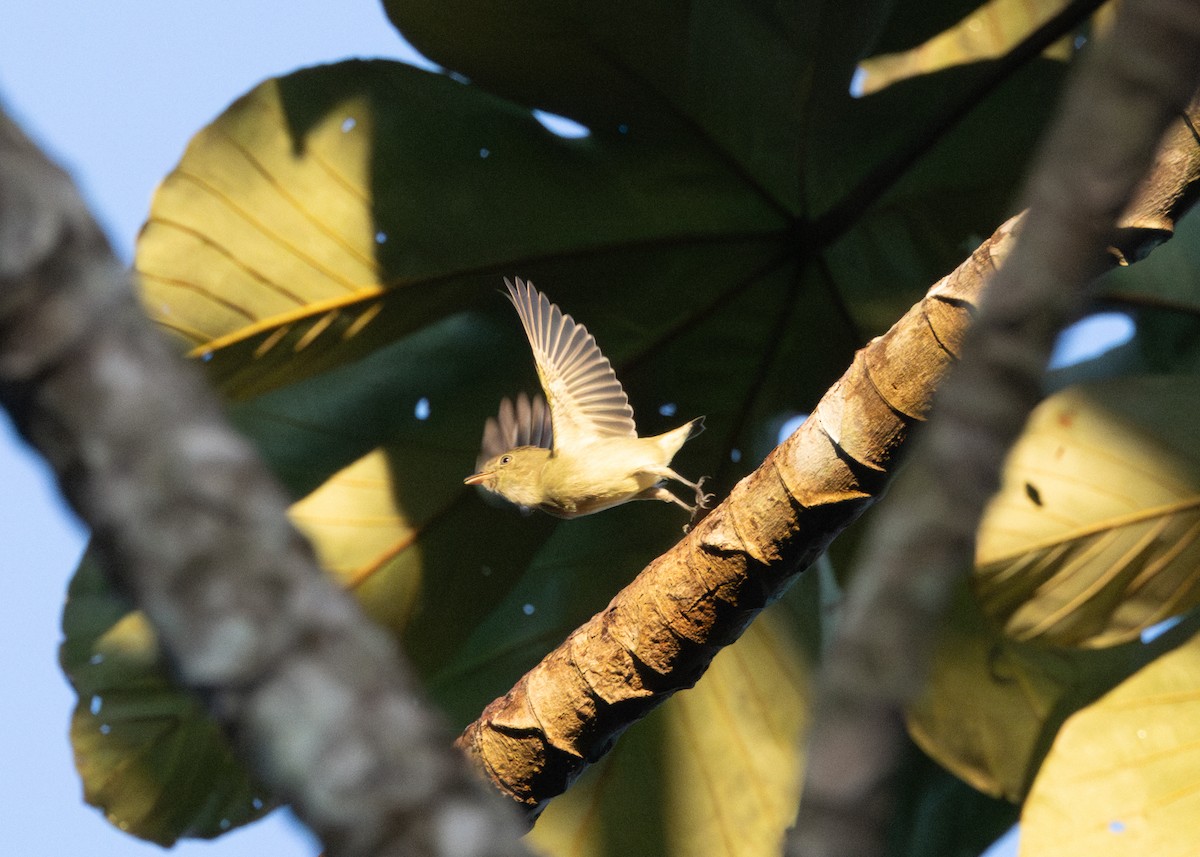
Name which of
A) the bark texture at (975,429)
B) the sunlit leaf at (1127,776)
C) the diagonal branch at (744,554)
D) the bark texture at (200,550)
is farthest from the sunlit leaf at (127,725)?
the bark texture at (975,429)

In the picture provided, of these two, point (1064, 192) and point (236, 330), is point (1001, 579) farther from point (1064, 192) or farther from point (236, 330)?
point (1064, 192)

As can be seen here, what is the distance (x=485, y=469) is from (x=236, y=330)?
670 mm

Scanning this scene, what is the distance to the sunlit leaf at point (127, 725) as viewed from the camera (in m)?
3.00

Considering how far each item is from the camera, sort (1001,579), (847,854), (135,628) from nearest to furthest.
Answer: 1. (847,854)
2. (1001,579)
3. (135,628)

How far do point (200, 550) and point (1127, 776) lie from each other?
261 cm

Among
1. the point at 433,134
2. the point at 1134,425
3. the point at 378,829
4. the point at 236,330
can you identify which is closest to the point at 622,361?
the point at 433,134

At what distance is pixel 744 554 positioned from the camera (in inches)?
75.9

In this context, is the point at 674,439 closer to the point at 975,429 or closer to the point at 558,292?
the point at 558,292

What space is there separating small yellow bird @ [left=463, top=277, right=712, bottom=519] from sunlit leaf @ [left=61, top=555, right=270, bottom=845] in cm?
89

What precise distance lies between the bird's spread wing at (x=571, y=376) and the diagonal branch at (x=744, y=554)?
3.24 ft

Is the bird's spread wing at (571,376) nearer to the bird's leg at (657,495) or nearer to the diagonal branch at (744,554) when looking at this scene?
the bird's leg at (657,495)

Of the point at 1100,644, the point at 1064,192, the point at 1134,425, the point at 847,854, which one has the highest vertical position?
the point at 1064,192

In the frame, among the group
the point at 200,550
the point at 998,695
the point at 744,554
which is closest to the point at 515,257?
the point at 744,554

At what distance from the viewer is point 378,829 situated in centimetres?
63
